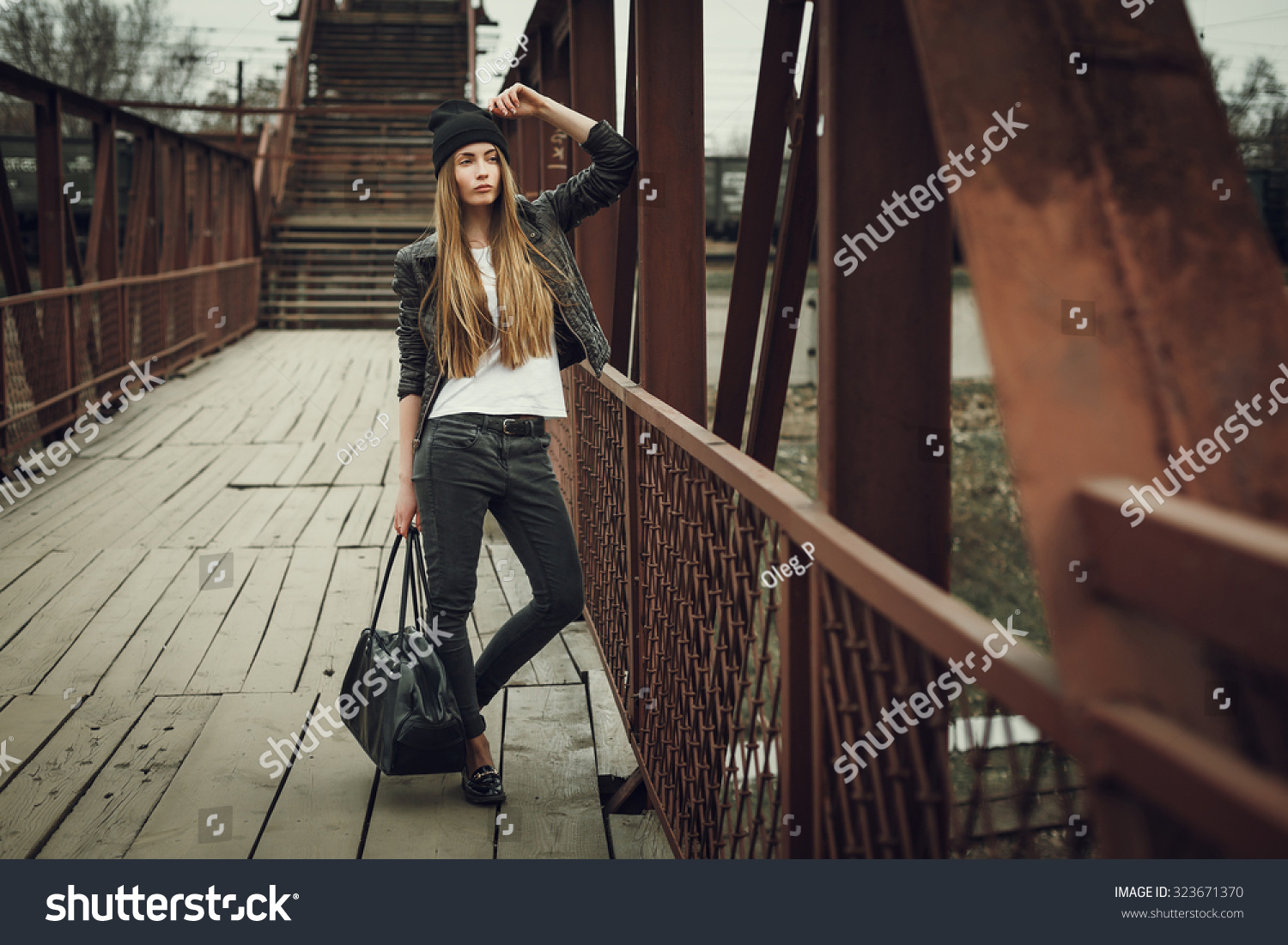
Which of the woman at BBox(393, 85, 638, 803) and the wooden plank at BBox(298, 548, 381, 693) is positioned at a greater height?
the woman at BBox(393, 85, 638, 803)

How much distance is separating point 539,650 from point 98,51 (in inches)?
1011

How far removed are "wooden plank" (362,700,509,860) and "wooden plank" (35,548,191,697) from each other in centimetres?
136

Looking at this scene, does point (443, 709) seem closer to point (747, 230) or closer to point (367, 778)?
point (367, 778)

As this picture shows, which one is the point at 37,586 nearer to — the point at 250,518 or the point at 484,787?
the point at 250,518

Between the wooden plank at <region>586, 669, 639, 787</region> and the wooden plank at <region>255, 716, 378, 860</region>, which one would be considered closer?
the wooden plank at <region>255, 716, 378, 860</region>

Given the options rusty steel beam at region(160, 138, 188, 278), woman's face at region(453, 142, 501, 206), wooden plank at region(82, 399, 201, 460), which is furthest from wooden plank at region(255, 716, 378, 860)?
rusty steel beam at region(160, 138, 188, 278)

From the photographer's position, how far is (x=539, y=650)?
10.3ft

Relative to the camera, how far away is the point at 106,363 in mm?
9188

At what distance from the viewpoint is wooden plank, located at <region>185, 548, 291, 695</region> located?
378 centimetres

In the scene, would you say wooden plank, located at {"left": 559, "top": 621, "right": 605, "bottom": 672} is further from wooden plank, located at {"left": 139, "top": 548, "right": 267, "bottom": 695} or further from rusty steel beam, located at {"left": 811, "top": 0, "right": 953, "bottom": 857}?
rusty steel beam, located at {"left": 811, "top": 0, "right": 953, "bottom": 857}

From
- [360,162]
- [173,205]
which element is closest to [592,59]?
[173,205]

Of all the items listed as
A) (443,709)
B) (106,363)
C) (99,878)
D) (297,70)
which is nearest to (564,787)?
(443,709)

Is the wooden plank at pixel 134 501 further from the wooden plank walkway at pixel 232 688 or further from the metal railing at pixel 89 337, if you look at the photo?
the metal railing at pixel 89 337

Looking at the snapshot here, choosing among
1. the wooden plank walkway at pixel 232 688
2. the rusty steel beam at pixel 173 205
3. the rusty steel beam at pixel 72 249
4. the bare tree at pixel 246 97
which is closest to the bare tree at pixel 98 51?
the bare tree at pixel 246 97
